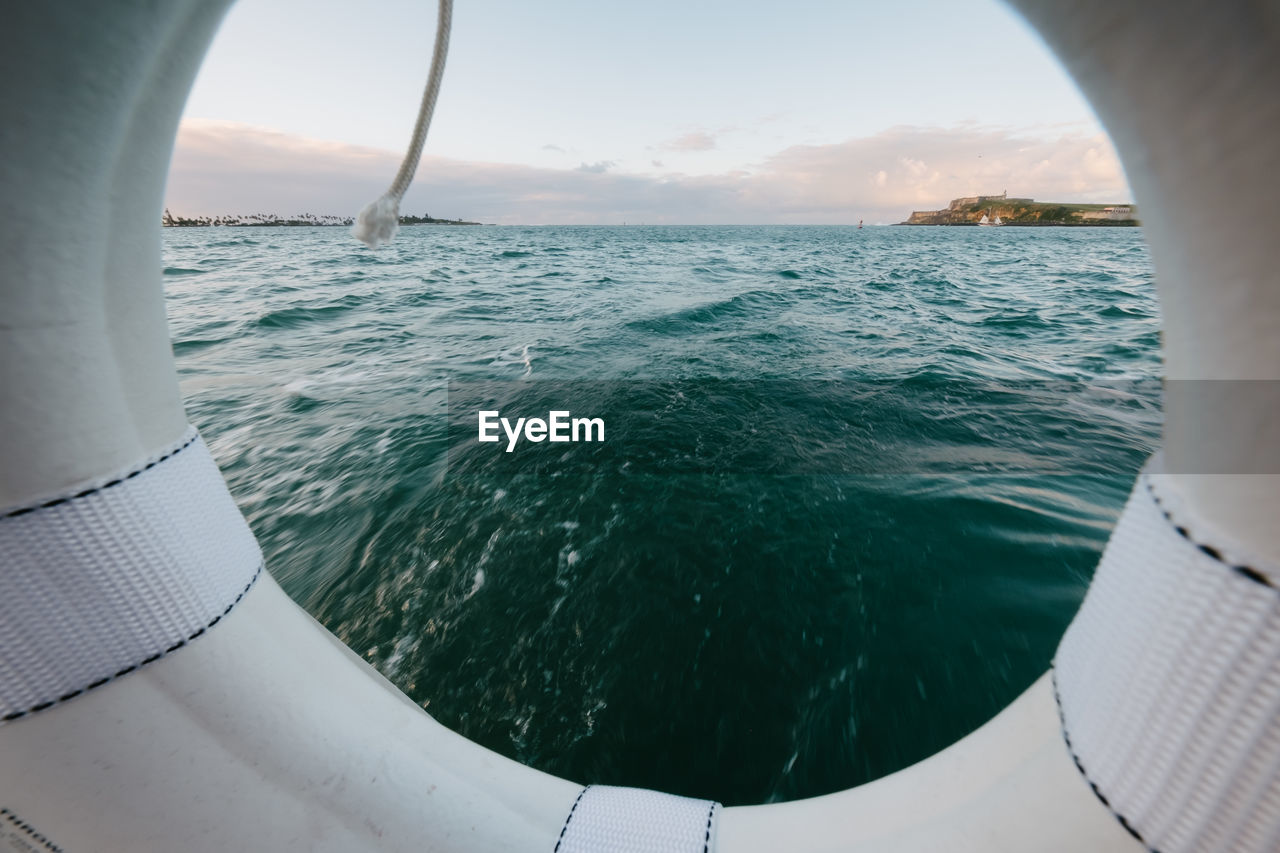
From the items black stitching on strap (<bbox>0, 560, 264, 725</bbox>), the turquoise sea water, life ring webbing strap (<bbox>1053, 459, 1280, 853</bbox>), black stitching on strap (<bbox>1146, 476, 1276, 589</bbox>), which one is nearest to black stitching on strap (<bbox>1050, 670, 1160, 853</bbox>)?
life ring webbing strap (<bbox>1053, 459, 1280, 853</bbox>)

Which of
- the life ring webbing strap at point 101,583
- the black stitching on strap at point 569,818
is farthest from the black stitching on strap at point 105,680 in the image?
the black stitching on strap at point 569,818

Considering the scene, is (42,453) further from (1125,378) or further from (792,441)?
(1125,378)

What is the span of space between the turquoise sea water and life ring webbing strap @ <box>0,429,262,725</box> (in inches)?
75.7

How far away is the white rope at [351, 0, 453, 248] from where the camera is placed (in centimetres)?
144

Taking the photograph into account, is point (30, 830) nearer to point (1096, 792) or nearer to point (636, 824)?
point (636, 824)

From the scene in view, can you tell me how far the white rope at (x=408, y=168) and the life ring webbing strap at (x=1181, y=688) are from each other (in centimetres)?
206

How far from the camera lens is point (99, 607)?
106 centimetres

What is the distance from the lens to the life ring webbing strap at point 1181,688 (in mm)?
688

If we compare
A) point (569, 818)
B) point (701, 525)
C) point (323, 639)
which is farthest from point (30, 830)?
point (701, 525)

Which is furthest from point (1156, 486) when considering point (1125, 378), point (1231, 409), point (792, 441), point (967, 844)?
point (1125, 378)

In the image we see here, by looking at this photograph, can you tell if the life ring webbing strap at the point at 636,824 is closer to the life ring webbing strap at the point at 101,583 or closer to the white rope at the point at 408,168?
the life ring webbing strap at the point at 101,583

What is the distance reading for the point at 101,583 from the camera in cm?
106

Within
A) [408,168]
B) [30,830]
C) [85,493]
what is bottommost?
[30,830]

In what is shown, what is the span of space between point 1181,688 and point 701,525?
3405 millimetres
